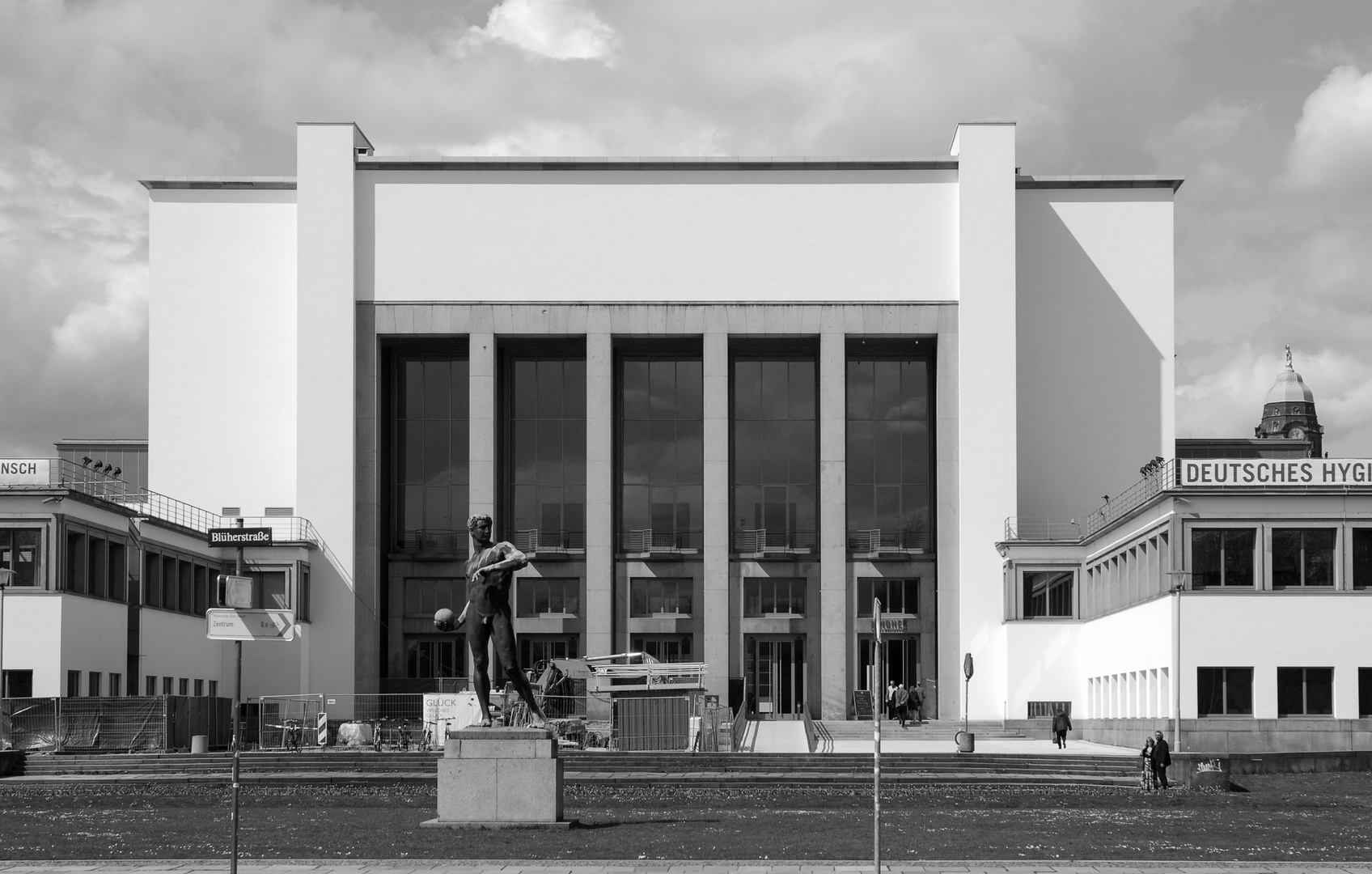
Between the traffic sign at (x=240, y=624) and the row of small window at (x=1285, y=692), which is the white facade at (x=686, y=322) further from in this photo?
the traffic sign at (x=240, y=624)

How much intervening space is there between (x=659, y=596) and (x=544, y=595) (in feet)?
15.6

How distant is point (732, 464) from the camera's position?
242 feet

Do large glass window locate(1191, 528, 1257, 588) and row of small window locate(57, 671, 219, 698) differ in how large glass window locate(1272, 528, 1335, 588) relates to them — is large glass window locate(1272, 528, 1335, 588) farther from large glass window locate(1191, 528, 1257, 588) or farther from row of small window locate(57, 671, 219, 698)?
row of small window locate(57, 671, 219, 698)

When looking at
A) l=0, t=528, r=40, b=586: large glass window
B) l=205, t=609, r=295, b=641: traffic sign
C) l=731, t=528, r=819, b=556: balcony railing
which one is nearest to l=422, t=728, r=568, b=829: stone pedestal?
l=205, t=609, r=295, b=641: traffic sign

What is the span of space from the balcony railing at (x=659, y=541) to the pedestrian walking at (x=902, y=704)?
11.4 meters

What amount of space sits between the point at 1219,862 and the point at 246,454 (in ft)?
181

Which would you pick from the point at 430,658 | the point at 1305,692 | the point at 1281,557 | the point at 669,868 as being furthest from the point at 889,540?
the point at 669,868

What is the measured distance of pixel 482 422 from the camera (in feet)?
231

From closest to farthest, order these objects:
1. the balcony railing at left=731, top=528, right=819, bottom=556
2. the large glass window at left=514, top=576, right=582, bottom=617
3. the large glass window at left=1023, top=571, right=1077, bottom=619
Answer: the large glass window at left=1023, top=571, right=1077, bottom=619 → the large glass window at left=514, top=576, right=582, bottom=617 → the balcony railing at left=731, top=528, right=819, bottom=556

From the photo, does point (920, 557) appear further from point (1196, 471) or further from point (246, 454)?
point (246, 454)

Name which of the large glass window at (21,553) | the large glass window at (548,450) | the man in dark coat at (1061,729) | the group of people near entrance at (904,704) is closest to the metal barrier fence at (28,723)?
the large glass window at (21,553)

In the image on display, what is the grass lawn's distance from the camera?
24172mm

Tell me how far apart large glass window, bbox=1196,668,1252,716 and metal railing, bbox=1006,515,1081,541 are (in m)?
18.0

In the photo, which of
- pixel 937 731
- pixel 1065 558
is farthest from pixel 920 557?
pixel 937 731
